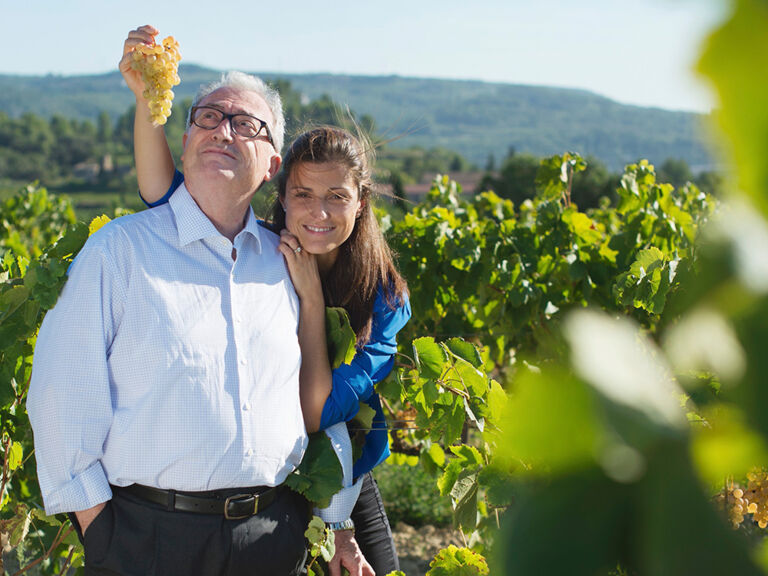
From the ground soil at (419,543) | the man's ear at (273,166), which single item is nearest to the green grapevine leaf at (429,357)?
the man's ear at (273,166)

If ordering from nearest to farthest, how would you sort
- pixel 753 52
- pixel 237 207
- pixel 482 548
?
pixel 753 52 < pixel 237 207 < pixel 482 548

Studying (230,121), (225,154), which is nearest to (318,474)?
(225,154)

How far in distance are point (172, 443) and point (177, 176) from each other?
0.91m

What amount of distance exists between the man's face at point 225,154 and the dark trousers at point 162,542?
85 centimetres

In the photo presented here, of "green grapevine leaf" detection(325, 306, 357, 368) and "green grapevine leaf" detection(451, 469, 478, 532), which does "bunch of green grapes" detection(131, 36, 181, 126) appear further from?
"green grapevine leaf" detection(451, 469, 478, 532)

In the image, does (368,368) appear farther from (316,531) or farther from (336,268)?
(316,531)

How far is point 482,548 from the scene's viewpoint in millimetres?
2363

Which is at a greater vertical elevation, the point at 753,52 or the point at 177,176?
the point at 753,52

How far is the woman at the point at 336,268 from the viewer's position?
2201 millimetres

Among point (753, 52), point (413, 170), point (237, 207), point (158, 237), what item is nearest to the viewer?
point (753, 52)

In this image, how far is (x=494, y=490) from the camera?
1.86 metres

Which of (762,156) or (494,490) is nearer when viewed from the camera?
(762,156)

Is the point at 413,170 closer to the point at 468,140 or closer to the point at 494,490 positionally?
the point at 468,140

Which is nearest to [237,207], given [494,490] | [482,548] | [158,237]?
[158,237]
